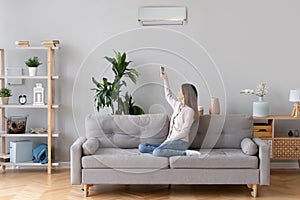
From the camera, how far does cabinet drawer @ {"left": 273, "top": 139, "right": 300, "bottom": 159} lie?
219 inches

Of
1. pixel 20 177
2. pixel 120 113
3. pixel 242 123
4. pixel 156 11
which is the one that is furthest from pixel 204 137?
pixel 20 177

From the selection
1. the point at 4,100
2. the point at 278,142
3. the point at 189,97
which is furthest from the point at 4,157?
the point at 278,142

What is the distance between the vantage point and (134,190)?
493cm

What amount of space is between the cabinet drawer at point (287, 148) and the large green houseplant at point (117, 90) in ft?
5.59

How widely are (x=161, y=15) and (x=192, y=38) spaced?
1.61 ft

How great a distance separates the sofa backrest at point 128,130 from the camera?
513 centimetres

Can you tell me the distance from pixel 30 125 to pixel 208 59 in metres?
2.46

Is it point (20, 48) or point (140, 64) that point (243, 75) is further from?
point (20, 48)

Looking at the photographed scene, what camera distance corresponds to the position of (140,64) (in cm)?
596

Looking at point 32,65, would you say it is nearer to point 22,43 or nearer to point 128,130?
point 22,43

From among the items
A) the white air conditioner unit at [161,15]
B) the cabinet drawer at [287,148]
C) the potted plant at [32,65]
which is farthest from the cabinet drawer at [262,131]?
the potted plant at [32,65]

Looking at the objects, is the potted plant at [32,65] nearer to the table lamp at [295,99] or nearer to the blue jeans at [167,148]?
the blue jeans at [167,148]

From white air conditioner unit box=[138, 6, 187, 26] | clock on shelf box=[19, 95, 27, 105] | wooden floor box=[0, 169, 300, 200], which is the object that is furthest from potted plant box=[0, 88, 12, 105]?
white air conditioner unit box=[138, 6, 187, 26]

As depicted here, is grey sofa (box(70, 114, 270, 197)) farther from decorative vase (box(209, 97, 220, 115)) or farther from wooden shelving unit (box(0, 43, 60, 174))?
wooden shelving unit (box(0, 43, 60, 174))
